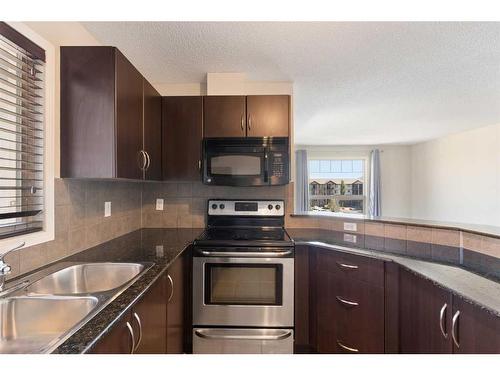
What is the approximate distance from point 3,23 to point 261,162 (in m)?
1.61

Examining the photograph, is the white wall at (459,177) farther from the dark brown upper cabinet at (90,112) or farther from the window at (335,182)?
the dark brown upper cabinet at (90,112)

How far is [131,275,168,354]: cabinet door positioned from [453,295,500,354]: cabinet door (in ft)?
4.31

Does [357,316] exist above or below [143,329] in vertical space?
below

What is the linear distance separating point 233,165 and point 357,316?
1407 millimetres

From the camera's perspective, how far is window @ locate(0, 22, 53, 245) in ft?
3.64

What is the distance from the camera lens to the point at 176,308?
158 cm

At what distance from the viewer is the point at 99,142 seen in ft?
4.48

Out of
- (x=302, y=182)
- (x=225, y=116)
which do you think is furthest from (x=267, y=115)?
(x=302, y=182)

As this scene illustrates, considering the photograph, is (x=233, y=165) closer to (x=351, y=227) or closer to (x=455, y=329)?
(x=351, y=227)

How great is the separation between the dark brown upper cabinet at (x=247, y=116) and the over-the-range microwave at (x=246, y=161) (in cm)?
11

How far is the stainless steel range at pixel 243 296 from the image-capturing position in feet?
6.11

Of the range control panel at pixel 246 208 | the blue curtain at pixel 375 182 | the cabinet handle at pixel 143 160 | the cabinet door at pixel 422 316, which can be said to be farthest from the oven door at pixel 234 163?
the blue curtain at pixel 375 182
